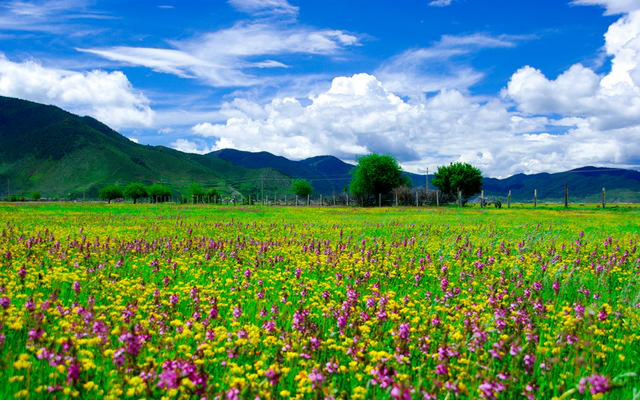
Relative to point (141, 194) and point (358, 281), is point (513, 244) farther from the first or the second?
point (141, 194)

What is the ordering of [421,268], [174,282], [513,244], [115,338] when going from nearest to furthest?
[115,338] < [174,282] < [421,268] < [513,244]

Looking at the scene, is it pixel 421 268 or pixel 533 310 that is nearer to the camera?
pixel 533 310

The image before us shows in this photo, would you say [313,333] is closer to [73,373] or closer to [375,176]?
[73,373]

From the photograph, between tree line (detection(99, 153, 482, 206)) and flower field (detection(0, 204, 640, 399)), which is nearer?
flower field (detection(0, 204, 640, 399))

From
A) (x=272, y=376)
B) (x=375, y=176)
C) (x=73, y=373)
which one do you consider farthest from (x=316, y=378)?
(x=375, y=176)

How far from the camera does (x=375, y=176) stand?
109000 mm

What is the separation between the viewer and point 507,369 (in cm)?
470

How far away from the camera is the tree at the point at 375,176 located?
10950 centimetres

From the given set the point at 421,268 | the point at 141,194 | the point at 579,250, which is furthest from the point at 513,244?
the point at 141,194

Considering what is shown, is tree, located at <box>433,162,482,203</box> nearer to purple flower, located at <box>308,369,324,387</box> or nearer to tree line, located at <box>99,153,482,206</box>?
tree line, located at <box>99,153,482,206</box>

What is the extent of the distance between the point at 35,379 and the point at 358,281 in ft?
20.0

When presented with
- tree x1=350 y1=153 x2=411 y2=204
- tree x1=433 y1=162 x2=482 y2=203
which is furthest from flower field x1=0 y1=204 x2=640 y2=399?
tree x1=433 y1=162 x2=482 y2=203

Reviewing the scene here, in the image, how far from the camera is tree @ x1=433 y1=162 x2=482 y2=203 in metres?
117

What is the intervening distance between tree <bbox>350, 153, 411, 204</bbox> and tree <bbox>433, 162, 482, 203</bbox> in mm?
15328
